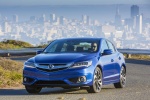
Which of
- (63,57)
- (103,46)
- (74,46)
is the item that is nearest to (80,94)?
(63,57)

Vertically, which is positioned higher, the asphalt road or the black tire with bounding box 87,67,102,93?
the black tire with bounding box 87,67,102,93

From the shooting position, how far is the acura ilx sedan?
16.1 m

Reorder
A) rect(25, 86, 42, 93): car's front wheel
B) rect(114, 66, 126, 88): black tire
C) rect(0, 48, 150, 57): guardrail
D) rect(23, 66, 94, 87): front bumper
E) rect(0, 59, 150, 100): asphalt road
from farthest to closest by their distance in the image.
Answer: rect(0, 48, 150, 57): guardrail, rect(114, 66, 126, 88): black tire, rect(25, 86, 42, 93): car's front wheel, rect(23, 66, 94, 87): front bumper, rect(0, 59, 150, 100): asphalt road

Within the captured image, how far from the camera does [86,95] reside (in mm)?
16156

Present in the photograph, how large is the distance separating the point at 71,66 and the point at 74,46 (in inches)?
56.1

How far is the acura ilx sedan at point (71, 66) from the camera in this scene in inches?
632

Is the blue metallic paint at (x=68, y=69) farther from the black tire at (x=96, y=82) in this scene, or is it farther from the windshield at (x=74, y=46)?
the windshield at (x=74, y=46)

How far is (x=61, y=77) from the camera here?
16.0m

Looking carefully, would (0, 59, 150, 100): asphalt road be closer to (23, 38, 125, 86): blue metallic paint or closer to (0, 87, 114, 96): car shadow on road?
(0, 87, 114, 96): car shadow on road

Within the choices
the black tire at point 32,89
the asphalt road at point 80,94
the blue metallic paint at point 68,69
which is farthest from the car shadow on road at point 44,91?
the blue metallic paint at point 68,69

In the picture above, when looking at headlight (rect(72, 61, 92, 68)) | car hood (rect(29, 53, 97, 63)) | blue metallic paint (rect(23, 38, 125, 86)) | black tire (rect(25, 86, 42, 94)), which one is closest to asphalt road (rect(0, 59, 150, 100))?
black tire (rect(25, 86, 42, 94))

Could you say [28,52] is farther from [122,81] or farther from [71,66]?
[71,66]

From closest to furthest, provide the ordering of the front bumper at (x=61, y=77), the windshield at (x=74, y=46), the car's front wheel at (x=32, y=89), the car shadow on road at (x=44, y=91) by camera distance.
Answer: the front bumper at (x=61, y=77) < the car's front wheel at (x=32, y=89) < the car shadow on road at (x=44, y=91) < the windshield at (x=74, y=46)

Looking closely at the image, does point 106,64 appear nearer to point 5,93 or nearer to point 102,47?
point 102,47
